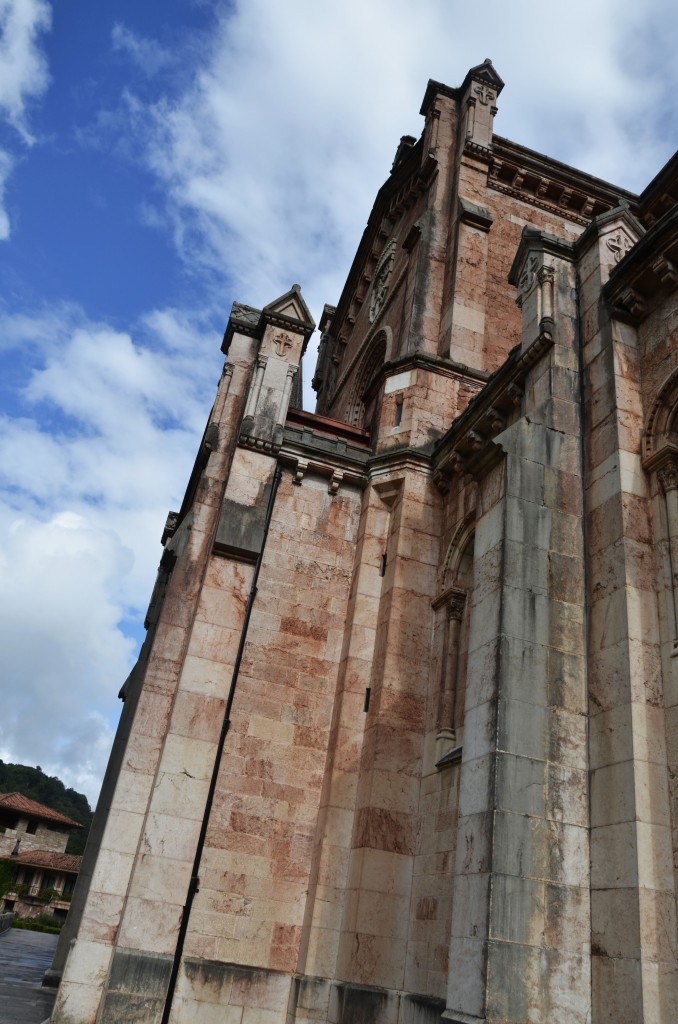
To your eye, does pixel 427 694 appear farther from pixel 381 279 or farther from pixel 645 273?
pixel 381 279

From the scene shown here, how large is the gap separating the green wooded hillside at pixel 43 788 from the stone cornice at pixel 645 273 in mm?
114815

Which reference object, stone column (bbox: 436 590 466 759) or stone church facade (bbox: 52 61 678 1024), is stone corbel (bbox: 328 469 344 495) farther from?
stone column (bbox: 436 590 466 759)

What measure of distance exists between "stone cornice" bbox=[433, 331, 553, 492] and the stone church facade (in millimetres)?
56

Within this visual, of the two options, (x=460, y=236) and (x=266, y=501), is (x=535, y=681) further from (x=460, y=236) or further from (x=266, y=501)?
(x=460, y=236)

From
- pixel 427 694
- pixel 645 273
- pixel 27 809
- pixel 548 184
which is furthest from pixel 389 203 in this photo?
pixel 27 809

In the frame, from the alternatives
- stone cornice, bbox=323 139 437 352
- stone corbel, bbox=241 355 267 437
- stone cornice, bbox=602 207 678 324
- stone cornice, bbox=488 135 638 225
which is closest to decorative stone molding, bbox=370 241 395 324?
stone cornice, bbox=323 139 437 352

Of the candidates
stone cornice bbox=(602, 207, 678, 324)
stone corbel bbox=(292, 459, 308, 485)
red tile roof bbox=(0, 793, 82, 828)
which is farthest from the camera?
red tile roof bbox=(0, 793, 82, 828)

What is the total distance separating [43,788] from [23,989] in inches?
4509

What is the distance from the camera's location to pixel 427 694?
1380 cm

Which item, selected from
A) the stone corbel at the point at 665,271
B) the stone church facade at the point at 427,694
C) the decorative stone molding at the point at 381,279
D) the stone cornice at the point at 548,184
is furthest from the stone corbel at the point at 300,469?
the stone cornice at the point at 548,184

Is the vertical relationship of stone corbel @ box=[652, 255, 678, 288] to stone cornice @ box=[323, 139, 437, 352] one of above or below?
Result: below

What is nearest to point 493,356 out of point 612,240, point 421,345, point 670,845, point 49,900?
point 421,345

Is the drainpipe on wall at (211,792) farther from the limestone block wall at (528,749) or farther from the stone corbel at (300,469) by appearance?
the limestone block wall at (528,749)

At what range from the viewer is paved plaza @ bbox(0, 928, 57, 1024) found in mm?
11891
